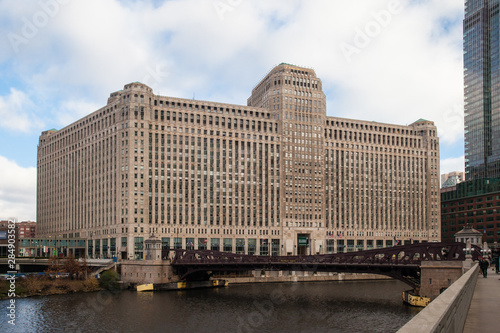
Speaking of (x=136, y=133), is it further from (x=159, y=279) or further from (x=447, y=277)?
(x=447, y=277)

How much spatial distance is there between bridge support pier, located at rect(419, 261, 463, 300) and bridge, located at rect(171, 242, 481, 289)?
1374 millimetres

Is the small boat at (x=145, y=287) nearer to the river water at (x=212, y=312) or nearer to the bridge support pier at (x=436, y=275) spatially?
the river water at (x=212, y=312)

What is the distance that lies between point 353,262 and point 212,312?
132 feet

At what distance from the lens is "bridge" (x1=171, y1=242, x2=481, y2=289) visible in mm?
98125

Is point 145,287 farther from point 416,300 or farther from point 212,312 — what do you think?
point 416,300

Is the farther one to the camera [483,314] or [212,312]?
[212,312]

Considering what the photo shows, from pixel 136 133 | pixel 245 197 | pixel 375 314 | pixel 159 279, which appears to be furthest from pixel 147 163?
pixel 375 314

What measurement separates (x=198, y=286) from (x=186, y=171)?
2429 inches

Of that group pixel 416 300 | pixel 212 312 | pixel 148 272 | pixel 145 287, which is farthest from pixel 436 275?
pixel 148 272

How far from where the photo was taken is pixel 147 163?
18375cm

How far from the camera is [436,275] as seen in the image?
91.1 m

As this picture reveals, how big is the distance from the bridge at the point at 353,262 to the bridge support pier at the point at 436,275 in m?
1.37

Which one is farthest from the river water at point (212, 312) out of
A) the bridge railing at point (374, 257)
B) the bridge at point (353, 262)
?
the bridge railing at point (374, 257)

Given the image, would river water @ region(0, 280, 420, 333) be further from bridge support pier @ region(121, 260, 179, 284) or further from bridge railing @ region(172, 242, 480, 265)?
bridge railing @ region(172, 242, 480, 265)
